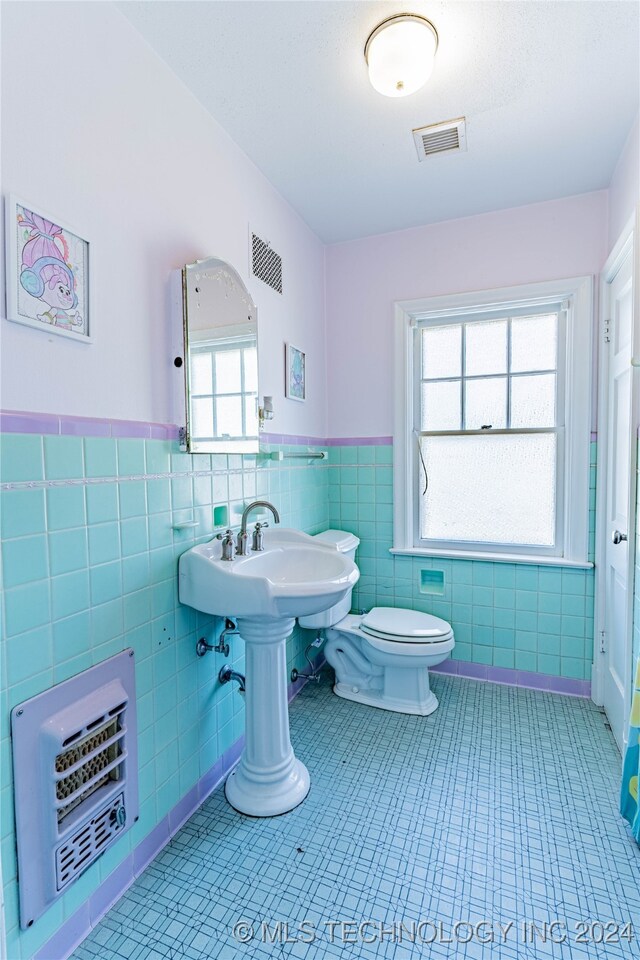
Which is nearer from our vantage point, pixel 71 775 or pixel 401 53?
pixel 71 775

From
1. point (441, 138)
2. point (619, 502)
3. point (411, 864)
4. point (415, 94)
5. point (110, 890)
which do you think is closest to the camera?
point (110, 890)

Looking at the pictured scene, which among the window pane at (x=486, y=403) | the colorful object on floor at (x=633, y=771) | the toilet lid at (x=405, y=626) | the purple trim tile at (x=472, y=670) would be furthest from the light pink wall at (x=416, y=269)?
the colorful object on floor at (x=633, y=771)

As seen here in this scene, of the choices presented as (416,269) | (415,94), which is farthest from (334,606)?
(415,94)

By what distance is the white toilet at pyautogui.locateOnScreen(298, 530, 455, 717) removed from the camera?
210 cm

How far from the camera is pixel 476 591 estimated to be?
244 cm

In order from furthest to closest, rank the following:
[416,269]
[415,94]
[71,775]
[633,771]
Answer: [416,269] → [415,94] → [633,771] → [71,775]

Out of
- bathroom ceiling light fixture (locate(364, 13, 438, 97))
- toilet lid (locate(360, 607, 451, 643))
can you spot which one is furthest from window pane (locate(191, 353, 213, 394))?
toilet lid (locate(360, 607, 451, 643))

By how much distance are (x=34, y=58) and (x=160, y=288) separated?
551mm

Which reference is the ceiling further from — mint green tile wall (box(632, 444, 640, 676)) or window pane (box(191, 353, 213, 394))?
mint green tile wall (box(632, 444, 640, 676))

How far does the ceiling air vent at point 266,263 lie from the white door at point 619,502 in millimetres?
1461

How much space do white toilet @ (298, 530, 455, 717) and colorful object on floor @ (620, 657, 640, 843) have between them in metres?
0.78

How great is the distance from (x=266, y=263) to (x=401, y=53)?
2.95ft

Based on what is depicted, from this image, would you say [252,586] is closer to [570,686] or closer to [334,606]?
[334,606]

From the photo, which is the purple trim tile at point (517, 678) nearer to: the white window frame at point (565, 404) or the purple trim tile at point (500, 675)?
the purple trim tile at point (500, 675)
